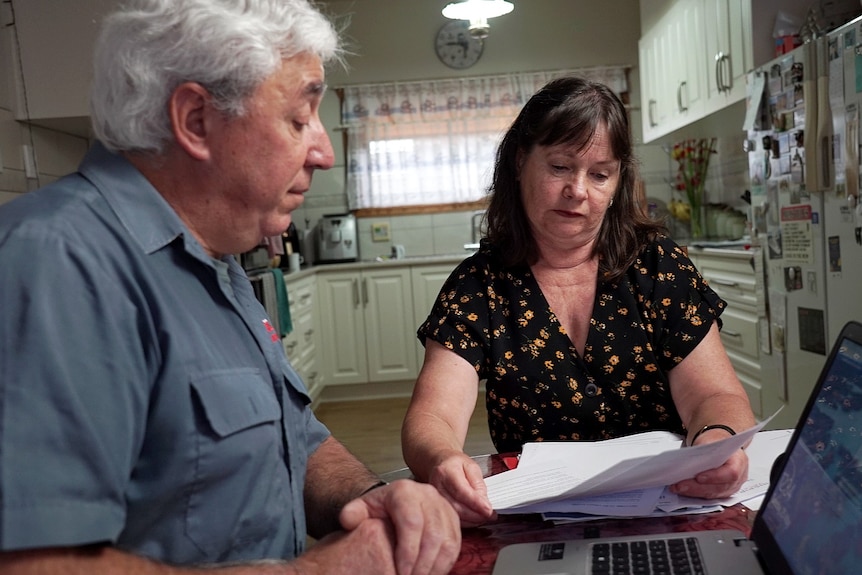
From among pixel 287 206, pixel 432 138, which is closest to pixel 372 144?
pixel 432 138

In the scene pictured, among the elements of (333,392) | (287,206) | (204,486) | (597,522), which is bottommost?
(333,392)

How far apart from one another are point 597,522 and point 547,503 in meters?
0.06

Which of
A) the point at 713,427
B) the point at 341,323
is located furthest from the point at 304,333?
the point at 713,427

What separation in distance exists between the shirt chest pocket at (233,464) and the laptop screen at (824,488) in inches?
20.1

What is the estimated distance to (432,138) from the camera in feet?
19.4

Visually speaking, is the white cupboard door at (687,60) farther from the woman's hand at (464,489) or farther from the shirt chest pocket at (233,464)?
the shirt chest pocket at (233,464)

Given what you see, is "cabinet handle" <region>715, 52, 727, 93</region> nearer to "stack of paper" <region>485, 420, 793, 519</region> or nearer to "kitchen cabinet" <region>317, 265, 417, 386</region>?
"kitchen cabinet" <region>317, 265, 417, 386</region>

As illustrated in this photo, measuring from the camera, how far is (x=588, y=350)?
1.48 m

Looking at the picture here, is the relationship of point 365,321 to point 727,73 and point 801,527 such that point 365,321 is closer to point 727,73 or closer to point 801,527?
point 727,73

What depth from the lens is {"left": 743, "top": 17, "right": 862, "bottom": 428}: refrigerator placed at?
2549 mm

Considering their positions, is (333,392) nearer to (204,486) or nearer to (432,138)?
(432,138)

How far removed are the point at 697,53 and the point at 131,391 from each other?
156 inches

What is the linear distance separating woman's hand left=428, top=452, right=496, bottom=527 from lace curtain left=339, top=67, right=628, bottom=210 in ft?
16.2

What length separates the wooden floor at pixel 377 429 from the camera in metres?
3.94
